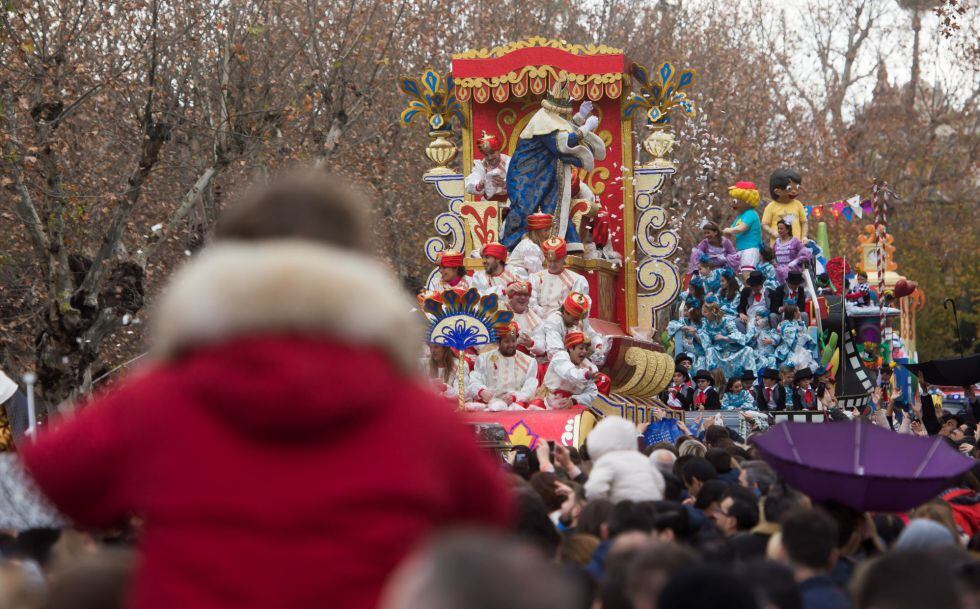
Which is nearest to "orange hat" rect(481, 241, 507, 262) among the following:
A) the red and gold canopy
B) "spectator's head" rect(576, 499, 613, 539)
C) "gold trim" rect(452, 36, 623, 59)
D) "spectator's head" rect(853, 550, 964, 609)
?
the red and gold canopy

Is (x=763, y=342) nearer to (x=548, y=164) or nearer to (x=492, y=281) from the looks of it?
(x=548, y=164)

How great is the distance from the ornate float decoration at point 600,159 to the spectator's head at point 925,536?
1102 centimetres

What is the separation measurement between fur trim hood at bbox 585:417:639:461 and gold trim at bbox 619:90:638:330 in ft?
36.8

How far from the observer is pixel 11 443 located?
32.6ft

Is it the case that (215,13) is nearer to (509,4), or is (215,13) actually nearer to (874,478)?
(509,4)

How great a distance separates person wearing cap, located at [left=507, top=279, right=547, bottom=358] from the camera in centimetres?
1497

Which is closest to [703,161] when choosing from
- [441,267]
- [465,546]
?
[441,267]

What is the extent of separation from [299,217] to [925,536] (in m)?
3.13

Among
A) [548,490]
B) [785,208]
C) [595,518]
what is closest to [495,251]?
[548,490]

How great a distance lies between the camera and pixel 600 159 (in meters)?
17.5

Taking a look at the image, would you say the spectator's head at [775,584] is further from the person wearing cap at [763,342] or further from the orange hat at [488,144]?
the person wearing cap at [763,342]

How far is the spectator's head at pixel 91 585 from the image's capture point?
3.70 metres

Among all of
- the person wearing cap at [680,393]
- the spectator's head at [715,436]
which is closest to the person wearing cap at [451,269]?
the spectator's head at [715,436]

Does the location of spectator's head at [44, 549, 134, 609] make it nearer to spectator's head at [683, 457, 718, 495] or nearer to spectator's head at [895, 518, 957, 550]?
spectator's head at [895, 518, 957, 550]
